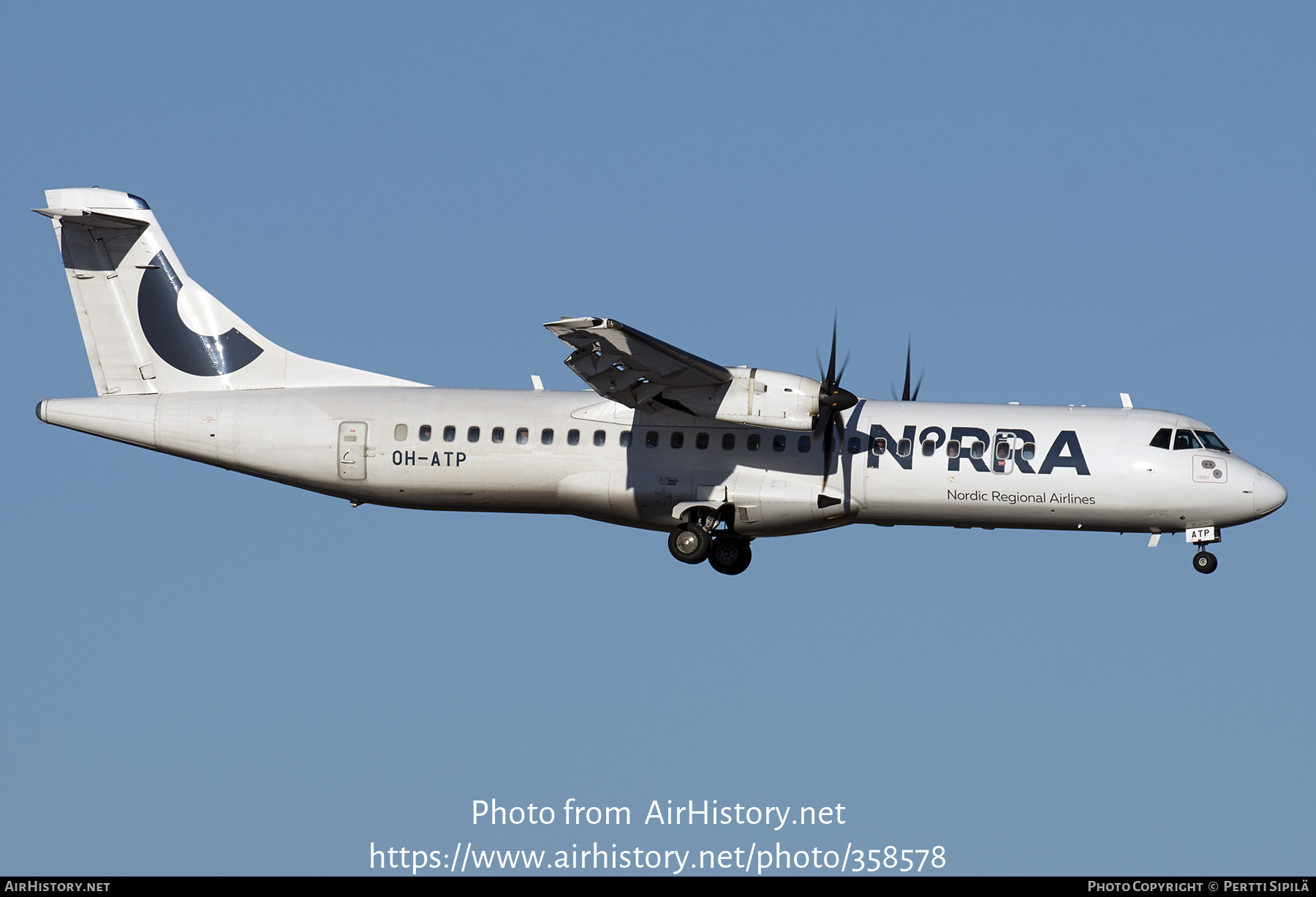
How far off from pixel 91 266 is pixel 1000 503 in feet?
60.4

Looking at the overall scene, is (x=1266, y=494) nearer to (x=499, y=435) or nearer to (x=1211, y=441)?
(x=1211, y=441)

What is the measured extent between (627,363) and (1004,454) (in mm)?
7072

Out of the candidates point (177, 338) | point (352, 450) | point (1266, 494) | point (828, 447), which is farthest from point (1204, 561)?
point (177, 338)

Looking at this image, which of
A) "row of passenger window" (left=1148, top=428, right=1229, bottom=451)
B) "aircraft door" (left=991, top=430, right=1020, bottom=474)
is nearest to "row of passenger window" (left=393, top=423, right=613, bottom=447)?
"aircraft door" (left=991, top=430, right=1020, bottom=474)

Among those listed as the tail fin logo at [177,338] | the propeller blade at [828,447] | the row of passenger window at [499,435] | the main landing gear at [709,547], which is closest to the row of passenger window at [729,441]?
the row of passenger window at [499,435]

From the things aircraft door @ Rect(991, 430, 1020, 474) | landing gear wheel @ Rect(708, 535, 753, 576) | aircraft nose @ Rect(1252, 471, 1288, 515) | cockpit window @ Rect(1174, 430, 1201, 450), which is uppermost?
cockpit window @ Rect(1174, 430, 1201, 450)

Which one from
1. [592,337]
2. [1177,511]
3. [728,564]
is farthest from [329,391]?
[1177,511]

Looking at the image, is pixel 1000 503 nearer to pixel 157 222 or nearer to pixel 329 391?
pixel 329 391

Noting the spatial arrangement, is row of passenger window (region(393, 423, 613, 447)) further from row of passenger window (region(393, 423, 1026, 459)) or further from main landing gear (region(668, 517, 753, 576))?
main landing gear (region(668, 517, 753, 576))

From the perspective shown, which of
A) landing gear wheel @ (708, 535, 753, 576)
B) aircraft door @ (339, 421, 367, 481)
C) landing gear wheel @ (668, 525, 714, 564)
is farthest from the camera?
landing gear wheel @ (708, 535, 753, 576)

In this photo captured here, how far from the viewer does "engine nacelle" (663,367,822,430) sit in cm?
2588

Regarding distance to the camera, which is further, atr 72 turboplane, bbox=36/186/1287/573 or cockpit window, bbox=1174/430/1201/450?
cockpit window, bbox=1174/430/1201/450

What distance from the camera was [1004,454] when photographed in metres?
26.9

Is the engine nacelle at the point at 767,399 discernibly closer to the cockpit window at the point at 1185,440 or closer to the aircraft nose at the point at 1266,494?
the cockpit window at the point at 1185,440
